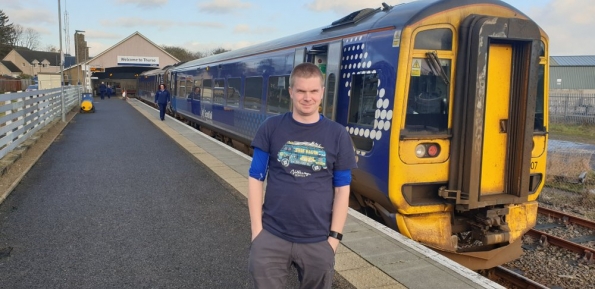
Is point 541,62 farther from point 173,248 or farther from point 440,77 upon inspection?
point 173,248

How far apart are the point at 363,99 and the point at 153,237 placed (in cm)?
280

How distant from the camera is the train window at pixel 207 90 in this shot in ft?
46.3

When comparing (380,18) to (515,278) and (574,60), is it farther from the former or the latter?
(574,60)

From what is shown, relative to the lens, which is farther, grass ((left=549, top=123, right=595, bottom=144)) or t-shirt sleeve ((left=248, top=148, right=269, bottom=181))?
grass ((left=549, top=123, right=595, bottom=144))

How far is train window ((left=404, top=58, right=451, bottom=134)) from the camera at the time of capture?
502cm

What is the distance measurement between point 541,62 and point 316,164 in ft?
13.8

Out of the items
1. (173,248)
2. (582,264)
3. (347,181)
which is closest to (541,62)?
(582,264)

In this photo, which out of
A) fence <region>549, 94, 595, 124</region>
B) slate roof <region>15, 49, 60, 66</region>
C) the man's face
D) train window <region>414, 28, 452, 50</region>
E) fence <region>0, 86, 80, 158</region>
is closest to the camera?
the man's face

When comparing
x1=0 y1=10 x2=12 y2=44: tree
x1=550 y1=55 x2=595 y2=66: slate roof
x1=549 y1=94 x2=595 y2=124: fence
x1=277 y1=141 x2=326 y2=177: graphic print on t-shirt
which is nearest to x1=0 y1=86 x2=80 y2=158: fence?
x1=277 y1=141 x2=326 y2=177: graphic print on t-shirt

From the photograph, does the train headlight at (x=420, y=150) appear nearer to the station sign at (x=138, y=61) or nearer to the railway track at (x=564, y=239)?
the railway track at (x=564, y=239)

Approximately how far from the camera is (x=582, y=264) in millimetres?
6148

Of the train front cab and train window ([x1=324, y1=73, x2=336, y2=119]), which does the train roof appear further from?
train window ([x1=324, y1=73, x2=336, y2=119])

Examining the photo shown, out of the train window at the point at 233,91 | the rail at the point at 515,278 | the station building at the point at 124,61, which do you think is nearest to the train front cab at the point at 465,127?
the rail at the point at 515,278

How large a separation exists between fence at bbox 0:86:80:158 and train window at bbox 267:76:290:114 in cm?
485
